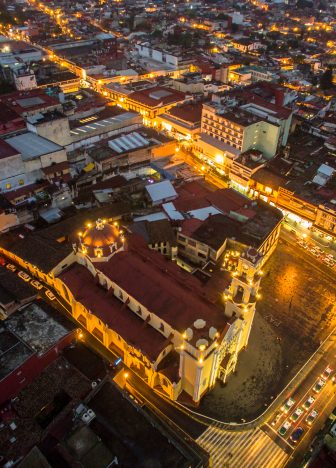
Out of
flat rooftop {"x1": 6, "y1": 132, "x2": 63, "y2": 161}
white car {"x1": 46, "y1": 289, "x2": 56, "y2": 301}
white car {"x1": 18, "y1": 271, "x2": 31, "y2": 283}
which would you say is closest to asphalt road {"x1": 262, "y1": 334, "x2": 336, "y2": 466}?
white car {"x1": 46, "y1": 289, "x2": 56, "y2": 301}

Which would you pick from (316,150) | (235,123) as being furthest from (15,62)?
(316,150)

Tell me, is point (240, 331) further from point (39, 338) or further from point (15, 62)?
point (15, 62)

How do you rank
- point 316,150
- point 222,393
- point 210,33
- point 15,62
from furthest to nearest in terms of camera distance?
point 210,33 < point 15,62 < point 316,150 < point 222,393

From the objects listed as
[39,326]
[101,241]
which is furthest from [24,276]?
[101,241]

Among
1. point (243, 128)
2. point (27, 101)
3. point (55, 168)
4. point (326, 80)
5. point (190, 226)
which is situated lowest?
point (190, 226)

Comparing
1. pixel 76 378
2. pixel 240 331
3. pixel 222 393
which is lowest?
pixel 222 393

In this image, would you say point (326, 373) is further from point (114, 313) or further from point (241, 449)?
point (114, 313)
